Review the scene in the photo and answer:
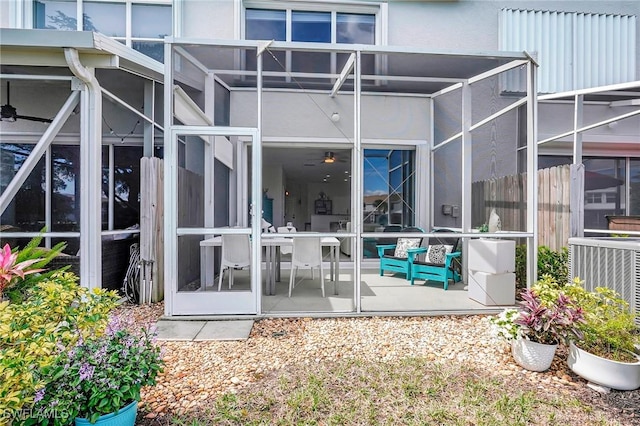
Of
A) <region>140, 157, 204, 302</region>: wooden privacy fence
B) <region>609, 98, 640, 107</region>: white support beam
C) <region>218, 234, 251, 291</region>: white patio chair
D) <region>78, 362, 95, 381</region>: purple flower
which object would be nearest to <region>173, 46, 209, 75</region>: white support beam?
<region>140, 157, 204, 302</region>: wooden privacy fence

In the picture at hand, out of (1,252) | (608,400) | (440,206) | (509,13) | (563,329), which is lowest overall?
(608,400)

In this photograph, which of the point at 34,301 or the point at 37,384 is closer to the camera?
the point at 37,384

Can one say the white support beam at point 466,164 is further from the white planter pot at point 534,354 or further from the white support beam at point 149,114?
the white support beam at point 149,114

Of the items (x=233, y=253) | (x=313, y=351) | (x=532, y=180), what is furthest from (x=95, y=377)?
(x=532, y=180)

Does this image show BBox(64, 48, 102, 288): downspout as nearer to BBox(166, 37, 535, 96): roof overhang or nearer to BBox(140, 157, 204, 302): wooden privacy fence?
BBox(140, 157, 204, 302): wooden privacy fence

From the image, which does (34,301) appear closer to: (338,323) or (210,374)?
(210,374)

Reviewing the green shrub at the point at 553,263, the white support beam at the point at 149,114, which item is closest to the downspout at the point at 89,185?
the white support beam at the point at 149,114

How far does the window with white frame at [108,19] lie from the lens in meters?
5.62

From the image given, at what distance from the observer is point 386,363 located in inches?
105

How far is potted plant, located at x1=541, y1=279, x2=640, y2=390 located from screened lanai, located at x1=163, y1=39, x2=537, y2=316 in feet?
4.37

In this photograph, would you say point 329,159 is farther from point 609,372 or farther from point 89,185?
point 609,372

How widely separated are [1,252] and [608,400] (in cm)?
436

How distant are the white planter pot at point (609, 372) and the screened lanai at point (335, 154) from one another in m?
1.53

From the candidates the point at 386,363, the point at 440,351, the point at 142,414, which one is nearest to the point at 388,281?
the point at 440,351
